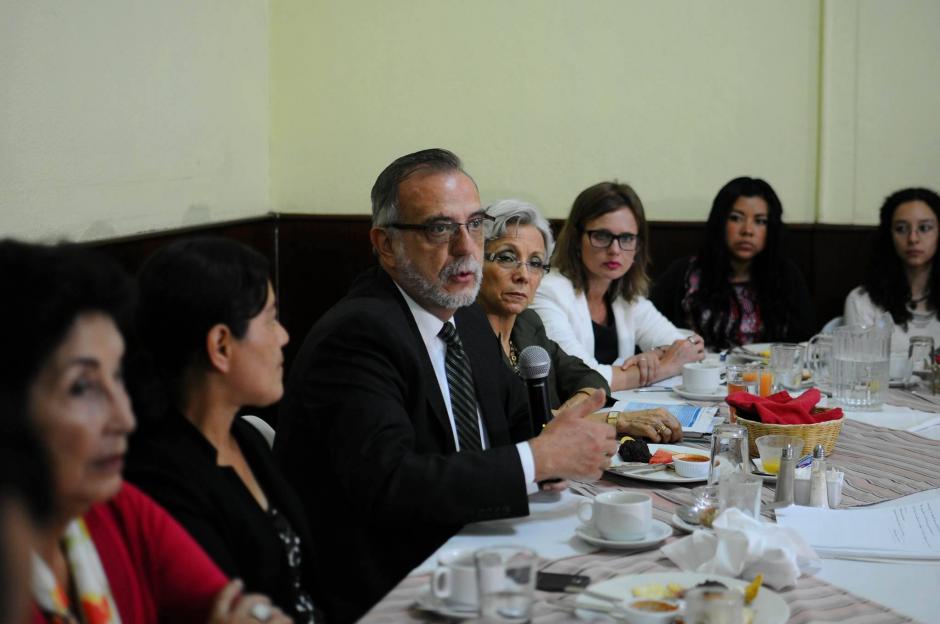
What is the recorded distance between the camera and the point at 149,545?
1.42 meters

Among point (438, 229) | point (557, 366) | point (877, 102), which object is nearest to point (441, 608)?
point (438, 229)

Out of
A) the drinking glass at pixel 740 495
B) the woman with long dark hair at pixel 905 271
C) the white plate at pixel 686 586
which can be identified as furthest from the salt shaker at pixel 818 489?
the woman with long dark hair at pixel 905 271

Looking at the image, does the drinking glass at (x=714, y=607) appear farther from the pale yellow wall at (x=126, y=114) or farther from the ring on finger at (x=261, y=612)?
the pale yellow wall at (x=126, y=114)

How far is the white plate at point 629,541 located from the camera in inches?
70.7

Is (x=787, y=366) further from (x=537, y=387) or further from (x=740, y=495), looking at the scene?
(x=740, y=495)

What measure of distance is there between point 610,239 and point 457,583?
9.14 ft

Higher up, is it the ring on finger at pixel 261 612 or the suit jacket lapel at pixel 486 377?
the suit jacket lapel at pixel 486 377

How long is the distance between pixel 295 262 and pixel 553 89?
5.68ft

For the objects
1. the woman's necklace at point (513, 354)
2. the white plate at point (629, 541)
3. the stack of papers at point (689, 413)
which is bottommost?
the white plate at point (629, 541)

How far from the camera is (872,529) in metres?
1.96

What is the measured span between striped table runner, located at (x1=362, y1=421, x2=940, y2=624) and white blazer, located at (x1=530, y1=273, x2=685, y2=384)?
1.04m

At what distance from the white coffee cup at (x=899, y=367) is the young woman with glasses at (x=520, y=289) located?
3.16 ft

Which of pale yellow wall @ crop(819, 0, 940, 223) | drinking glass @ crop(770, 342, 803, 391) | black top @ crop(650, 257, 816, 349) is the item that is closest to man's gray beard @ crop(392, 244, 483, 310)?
drinking glass @ crop(770, 342, 803, 391)

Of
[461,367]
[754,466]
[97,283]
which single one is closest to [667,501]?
[754,466]
